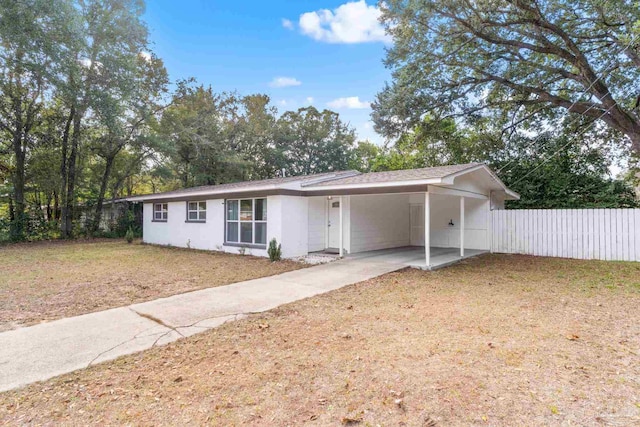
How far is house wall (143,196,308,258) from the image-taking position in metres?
10.3

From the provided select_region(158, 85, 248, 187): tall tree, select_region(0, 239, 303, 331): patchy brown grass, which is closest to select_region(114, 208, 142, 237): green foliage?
select_region(158, 85, 248, 187): tall tree

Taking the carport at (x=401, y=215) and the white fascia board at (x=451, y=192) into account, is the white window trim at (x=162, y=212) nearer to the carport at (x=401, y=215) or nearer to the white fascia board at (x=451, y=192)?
the carport at (x=401, y=215)

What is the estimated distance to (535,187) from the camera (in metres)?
12.9

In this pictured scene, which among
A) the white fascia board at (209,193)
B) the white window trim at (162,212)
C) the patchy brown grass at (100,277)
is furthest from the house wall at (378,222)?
the white window trim at (162,212)

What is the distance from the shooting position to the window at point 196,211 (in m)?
13.0

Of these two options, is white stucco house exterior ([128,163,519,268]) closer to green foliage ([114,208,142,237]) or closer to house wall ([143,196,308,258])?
house wall ([143,196,308,258])

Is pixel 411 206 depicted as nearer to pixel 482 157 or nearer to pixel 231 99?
pixel 482 157

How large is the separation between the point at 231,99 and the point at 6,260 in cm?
1795

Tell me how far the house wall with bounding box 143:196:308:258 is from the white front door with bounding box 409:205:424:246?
526 centimetres

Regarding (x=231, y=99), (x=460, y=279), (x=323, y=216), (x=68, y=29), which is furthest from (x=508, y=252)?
(x=231, y=99)

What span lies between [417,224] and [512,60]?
7199 millimetres

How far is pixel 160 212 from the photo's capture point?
15.4m

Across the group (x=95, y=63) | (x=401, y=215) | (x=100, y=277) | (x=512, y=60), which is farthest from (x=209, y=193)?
(x=512, y=60)

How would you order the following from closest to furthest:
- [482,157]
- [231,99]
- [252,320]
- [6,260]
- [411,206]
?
[252,320]
[6,260]
[411,206]
[482,157]
[231,99]
